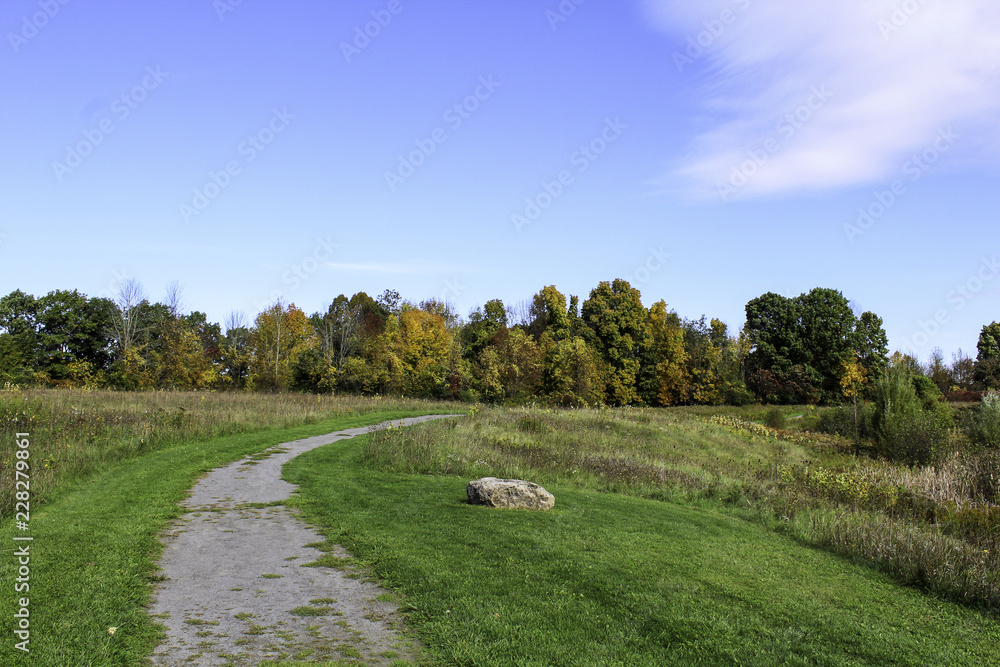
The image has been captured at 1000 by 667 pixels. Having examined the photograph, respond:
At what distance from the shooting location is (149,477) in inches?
500

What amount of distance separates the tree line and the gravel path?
120 feet

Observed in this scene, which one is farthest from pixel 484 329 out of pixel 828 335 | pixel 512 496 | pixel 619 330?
pixel 512 496

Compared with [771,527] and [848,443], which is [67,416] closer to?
[771,527]

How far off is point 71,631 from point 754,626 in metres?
6.30

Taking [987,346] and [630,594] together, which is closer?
[630,594]

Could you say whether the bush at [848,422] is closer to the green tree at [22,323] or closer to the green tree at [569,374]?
the green tree at [569,374]

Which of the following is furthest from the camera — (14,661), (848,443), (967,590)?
(848,443)

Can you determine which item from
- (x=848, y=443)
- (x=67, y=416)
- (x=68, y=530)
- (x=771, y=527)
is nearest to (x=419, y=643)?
(x=68, y=530)

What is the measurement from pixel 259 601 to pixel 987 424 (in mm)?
27877

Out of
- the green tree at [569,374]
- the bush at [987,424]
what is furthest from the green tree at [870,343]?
the bush at [987,424]

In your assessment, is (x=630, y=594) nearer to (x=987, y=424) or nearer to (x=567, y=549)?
(x=567, y=549)

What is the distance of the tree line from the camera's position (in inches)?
1937

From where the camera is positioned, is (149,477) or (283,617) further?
(149,477)

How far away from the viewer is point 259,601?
6379 mm
